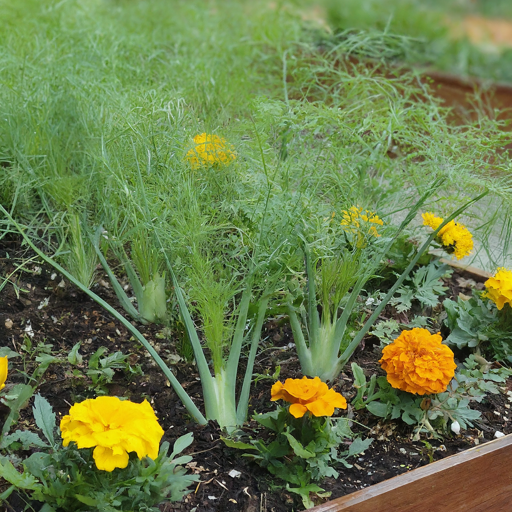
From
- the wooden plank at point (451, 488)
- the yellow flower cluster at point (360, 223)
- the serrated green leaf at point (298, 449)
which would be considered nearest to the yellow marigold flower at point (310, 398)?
the serrated green leaf at point (298, 449)

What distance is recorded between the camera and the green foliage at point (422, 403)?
1197 millimetres

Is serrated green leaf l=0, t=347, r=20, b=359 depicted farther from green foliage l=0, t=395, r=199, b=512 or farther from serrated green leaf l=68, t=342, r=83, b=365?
green foliage l=0, t=395, r=199, b=512

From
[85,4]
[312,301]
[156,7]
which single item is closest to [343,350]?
[312,301]

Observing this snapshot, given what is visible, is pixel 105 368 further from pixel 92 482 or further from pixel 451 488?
pixel 451 488

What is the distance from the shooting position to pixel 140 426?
2.81 ft

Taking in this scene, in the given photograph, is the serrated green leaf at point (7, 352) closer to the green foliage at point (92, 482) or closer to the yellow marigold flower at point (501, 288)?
the green foliage at point (92, 482)

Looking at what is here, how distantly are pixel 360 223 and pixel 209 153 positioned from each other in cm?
34

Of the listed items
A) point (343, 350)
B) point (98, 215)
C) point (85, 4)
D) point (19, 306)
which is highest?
point (85, 4)

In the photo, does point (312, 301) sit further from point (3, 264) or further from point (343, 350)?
point (3, 264)

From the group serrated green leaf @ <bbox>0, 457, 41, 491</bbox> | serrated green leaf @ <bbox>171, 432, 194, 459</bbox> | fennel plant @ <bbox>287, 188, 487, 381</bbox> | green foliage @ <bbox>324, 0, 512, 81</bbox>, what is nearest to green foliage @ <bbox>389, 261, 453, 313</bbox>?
fennel plant @ <bbox>287, 188, 487, 381</bbox>

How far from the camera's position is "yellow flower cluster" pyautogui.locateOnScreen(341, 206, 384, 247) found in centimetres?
124

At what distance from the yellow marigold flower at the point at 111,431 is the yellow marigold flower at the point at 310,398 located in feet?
0.77

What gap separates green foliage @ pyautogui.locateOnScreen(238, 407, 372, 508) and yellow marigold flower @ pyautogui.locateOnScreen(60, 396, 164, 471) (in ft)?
0.79

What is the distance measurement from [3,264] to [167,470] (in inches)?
34.2
